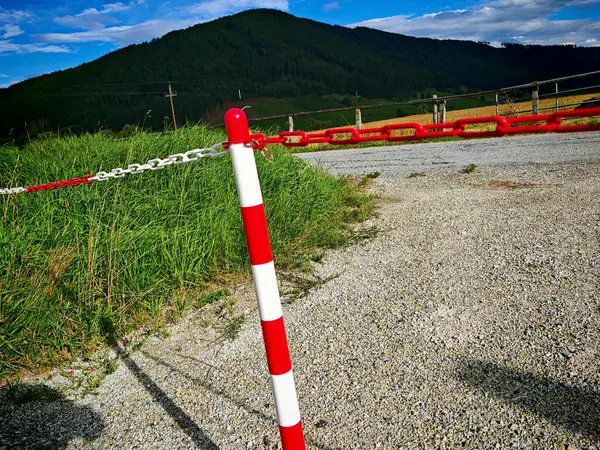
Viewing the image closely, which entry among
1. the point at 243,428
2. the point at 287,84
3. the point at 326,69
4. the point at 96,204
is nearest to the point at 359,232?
the point at 96,204

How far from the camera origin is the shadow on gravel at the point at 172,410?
2596mm

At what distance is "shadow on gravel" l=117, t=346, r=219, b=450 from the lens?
8.52ft

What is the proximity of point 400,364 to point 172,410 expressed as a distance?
150cm

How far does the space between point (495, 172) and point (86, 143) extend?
7062 millimetres

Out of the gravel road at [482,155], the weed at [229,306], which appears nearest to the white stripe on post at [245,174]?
the weed at [229,306]

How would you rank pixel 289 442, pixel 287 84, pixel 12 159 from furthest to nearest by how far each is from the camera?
pixel 287 84 < pixel 12 159 < pixel 289 442

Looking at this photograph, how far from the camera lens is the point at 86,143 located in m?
6.85

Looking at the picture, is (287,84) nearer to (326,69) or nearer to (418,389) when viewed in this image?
(326,69)

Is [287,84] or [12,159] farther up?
[287,84]

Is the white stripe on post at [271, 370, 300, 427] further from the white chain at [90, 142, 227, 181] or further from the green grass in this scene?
the green grass

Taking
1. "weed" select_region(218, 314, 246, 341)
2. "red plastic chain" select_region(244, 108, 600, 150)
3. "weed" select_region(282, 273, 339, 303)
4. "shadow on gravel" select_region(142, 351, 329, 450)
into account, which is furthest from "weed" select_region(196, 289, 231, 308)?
"red plastic chain" select_region(244, 108, 600, 150)

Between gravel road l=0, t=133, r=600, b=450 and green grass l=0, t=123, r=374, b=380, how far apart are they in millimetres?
402

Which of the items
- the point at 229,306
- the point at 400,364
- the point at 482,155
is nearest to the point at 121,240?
the point at 229,306

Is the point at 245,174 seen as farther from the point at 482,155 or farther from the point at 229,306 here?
the point at 482,155
